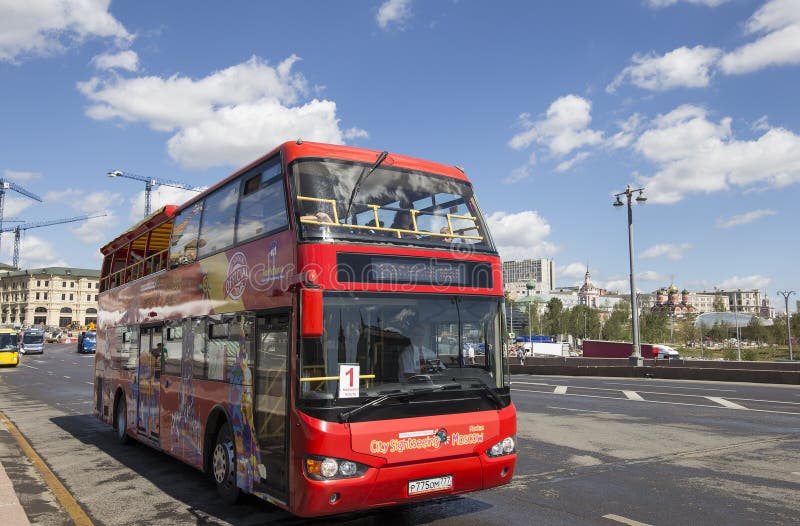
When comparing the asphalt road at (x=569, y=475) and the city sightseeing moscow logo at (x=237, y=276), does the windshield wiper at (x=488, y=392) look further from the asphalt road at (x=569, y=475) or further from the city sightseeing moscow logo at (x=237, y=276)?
the city sightseeing moscow logo at (x=237, y=276)

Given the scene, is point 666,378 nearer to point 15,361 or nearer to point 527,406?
point 527,406

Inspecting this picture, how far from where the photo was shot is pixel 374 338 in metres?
5.84

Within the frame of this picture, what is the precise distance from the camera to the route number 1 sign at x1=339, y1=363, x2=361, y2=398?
18.4ft

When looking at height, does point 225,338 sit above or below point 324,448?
above

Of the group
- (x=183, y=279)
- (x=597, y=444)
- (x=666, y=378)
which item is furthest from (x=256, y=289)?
(x=666, y=378)

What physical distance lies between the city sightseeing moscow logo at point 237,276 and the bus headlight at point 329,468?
2290mm

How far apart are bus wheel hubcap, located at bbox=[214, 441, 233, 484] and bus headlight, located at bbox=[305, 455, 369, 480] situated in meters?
2.13

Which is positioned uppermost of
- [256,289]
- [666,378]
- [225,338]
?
[256,289]

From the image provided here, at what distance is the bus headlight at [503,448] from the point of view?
20.7ft

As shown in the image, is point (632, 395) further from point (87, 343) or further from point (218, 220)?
point (87, 343)

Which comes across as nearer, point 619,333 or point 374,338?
point 374,338

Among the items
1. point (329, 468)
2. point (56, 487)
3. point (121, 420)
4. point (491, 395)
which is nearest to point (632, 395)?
point (121, 420)

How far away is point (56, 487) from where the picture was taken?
8422 mm

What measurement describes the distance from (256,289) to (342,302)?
132cm
